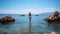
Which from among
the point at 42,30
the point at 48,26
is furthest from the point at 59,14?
the point at 42,30

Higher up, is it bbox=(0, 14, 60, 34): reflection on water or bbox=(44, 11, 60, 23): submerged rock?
bbox=(44, 11, 60, 23): submerged rock

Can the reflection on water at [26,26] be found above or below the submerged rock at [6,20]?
below

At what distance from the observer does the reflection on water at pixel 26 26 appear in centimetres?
160

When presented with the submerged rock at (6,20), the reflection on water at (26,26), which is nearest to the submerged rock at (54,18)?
the reflection on water at (26,26)

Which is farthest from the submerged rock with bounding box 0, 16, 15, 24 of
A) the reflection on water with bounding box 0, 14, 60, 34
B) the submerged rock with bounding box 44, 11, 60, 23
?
the submerged rock with bounding box 44, 11, 60, 23

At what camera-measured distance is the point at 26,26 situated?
63.9 inches

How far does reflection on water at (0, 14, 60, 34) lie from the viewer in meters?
1.60

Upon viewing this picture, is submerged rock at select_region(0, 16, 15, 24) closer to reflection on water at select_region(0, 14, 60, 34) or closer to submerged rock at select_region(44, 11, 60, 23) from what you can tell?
reflection on water at select_region(0, 14, 60, 34)

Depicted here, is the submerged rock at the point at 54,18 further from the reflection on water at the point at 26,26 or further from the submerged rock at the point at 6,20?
the submerged rock at the point at 6,20

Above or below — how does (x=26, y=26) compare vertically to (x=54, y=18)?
below

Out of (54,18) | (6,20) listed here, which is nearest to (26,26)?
(6,20)

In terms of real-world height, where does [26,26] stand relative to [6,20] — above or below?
below

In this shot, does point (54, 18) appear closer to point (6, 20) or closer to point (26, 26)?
point (26, 26)

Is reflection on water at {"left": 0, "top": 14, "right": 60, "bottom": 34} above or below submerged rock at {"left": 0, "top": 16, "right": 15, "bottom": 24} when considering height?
below
